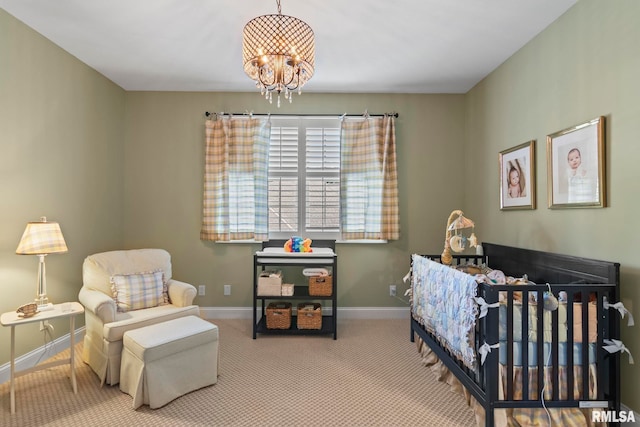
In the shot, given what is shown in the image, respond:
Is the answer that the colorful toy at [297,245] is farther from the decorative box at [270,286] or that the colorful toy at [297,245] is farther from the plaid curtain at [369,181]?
the plaid curtain at [369,181]

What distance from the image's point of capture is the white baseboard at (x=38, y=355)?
2285mm

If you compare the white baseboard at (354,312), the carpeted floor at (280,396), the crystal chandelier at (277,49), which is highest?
the crystal chandelier at (277,49)

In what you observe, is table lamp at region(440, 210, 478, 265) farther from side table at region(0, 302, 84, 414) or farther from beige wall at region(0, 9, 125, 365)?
beige wall at region(0, 9, 125, 365)

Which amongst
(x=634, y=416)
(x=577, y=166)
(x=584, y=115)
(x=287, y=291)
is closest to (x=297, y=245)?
(x=287, y=291)

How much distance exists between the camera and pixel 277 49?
1906mm

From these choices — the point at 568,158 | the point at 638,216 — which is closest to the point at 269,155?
the point at 568,158

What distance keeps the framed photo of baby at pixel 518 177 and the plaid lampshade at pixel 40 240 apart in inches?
140

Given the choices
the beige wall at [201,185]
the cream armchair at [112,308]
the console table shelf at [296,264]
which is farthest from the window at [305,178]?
the cream armchair at [112,308]

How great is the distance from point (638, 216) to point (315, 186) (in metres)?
2.71

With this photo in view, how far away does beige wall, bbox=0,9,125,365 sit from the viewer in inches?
92.3

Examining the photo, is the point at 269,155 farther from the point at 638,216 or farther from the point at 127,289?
the point at 638,216

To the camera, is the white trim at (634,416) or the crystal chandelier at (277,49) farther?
the crystal chandelier at (277,49)

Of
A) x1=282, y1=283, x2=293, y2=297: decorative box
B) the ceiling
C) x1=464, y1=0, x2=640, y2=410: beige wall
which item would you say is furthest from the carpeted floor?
the ceiling

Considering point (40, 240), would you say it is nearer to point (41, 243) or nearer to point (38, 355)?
point (41, 243)
